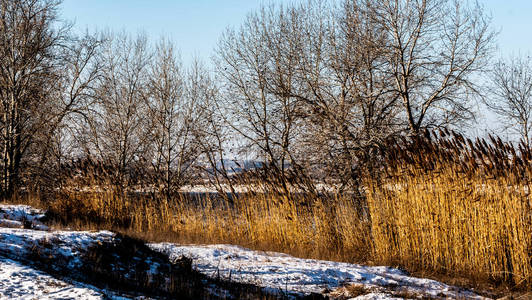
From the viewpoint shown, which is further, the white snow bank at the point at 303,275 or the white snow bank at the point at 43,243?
the white snow bank at the point at 303,275

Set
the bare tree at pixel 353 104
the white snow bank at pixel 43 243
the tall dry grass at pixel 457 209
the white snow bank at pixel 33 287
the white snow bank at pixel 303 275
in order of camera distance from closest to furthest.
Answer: the white snow bank at pixel 33 287, the white snow bank at pixel 43 243, the white snow bank at pixel 303 275, the tall dry grass at pixel 457 209, the bare tree at pixel 353 104

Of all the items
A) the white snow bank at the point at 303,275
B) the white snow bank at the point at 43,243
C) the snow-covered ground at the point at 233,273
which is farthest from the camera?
the white snow bank at the point at 303,275

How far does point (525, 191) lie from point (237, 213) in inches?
178

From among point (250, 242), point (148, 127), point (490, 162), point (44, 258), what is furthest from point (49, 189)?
point (490, 162)

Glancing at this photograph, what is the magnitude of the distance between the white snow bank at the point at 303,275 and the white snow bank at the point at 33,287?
5.47 feet

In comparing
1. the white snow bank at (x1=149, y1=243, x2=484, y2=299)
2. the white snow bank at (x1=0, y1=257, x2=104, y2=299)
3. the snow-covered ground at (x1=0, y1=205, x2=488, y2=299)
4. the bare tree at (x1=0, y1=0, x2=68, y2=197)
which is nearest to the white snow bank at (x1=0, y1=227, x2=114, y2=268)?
the snow-covered ground at (x1=0, y1=205, x2=488, y2=299)

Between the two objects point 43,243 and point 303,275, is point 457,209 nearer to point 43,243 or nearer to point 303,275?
point 303,275

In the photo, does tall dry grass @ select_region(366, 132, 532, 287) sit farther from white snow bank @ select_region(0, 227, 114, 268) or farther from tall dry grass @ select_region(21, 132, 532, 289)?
white snow bank @ select_region(0, 227, 114, 268)

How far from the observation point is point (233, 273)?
4.09 metres

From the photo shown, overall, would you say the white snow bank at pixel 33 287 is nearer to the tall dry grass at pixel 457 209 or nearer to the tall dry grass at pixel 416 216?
the tall dry grass at pixel 416 216

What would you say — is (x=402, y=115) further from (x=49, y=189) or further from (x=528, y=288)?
(x=49, y=189)

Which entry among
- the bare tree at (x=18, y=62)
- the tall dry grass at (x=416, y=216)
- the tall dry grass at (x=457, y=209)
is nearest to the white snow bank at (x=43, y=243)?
the tall dry grass at (x=416, y=216)

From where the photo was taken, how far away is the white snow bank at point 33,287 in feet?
7.27

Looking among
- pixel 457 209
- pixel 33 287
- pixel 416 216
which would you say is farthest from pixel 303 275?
pixel 33 287
